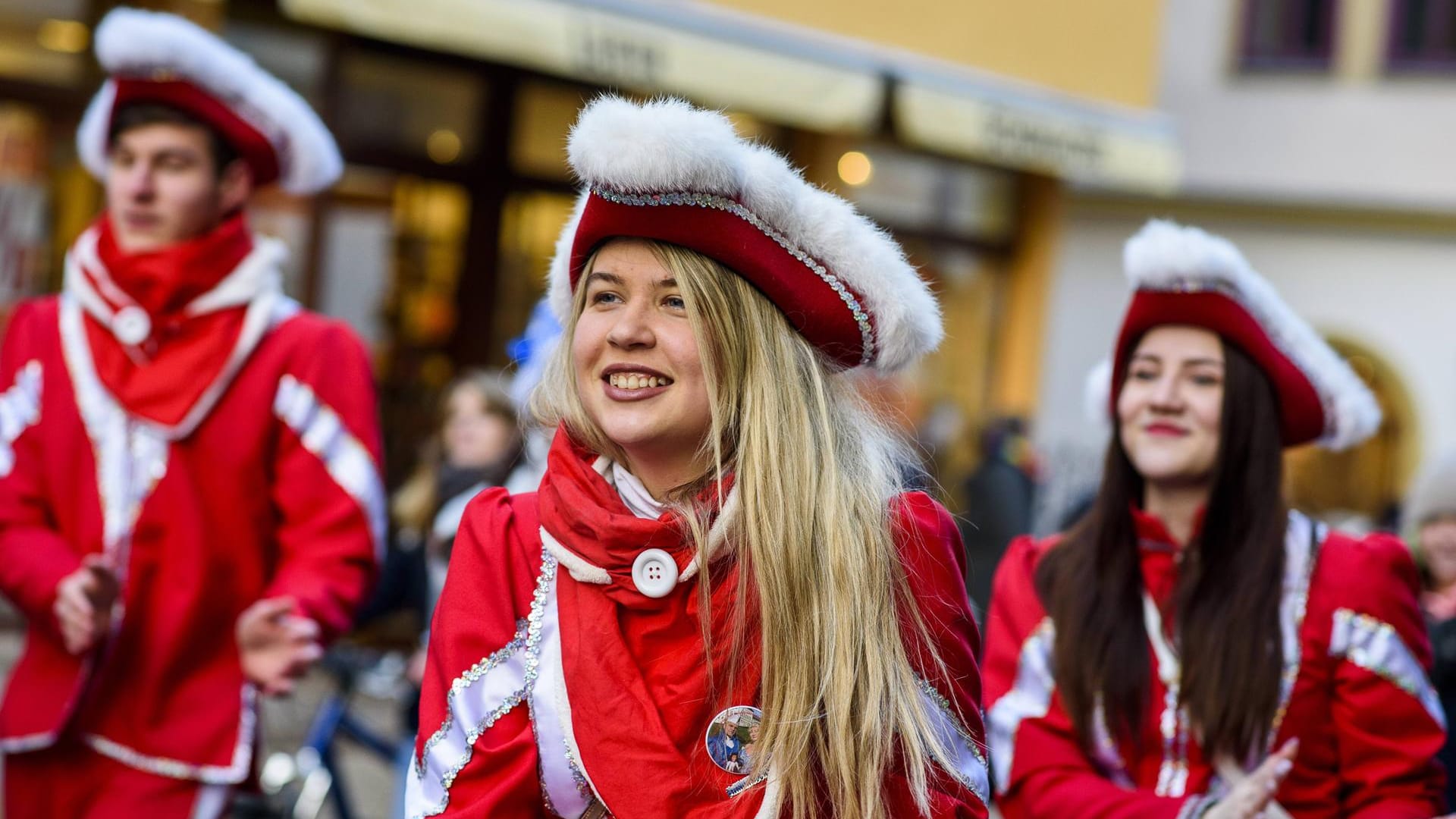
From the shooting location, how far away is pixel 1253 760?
3400mm

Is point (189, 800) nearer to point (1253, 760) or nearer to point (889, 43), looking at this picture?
point (1253, 760)

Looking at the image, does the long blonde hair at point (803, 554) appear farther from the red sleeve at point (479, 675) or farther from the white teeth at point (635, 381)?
the red sleeve at point (479, 675)

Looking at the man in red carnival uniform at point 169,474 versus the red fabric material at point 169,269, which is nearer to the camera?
the man in red carnival uniform at point 169,474

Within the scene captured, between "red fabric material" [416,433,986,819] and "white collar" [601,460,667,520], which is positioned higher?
"white collar" [601,460,667,520]

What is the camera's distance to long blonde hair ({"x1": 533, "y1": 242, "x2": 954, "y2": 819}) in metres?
2.42

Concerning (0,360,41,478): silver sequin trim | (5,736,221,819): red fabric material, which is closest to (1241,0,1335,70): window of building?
(0,360,41,478): silver sequin trim

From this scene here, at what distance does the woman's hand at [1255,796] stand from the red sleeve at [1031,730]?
0.38 feet

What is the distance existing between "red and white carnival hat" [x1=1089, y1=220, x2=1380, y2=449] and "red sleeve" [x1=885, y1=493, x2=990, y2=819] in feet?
3.90

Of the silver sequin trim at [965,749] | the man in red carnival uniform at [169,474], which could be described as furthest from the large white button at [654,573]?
the man in red carnival uniform at [169,474]

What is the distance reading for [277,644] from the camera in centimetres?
359

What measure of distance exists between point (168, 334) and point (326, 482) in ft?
1.58

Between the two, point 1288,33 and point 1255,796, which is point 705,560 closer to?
point 1255,796

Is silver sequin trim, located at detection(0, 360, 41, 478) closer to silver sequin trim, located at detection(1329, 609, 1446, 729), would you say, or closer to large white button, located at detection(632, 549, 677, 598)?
large white button, located at detection(632, 549, 677, 598)

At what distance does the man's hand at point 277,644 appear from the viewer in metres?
3.55
